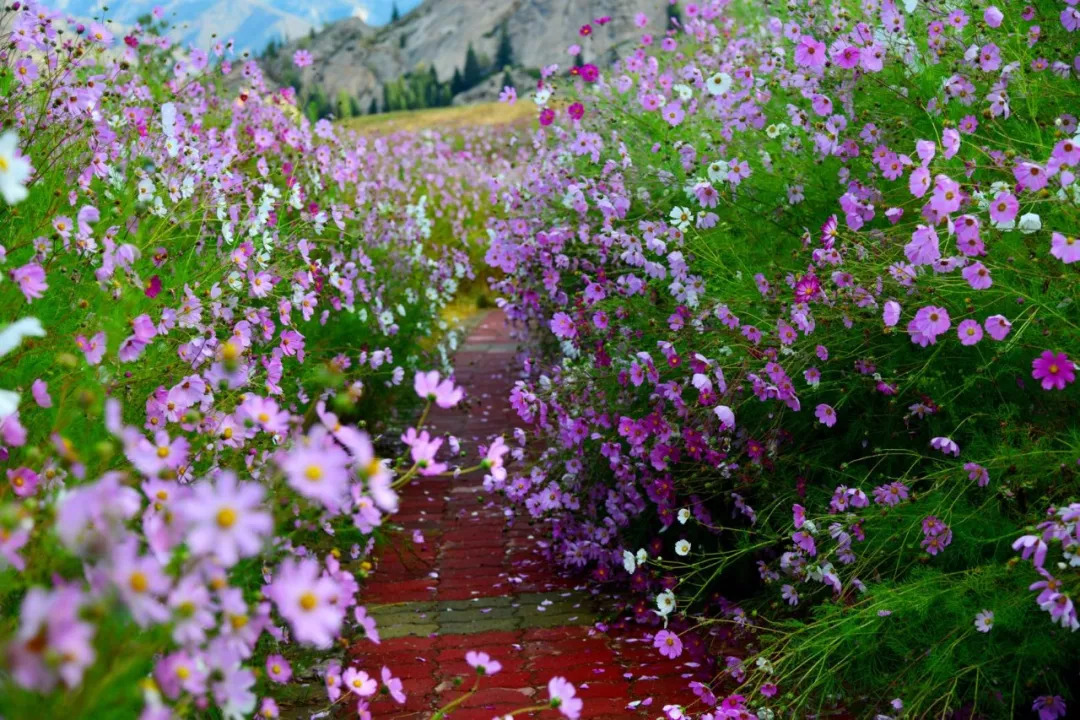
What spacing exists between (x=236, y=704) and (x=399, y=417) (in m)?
4.88

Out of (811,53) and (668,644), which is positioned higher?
(811,53)

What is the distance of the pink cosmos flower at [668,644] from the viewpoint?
10.5ft

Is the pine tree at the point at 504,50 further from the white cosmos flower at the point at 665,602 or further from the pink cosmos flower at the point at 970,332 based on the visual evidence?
the pink cosmos flower at the point at 970,332

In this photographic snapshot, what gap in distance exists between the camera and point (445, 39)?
74.5 meters

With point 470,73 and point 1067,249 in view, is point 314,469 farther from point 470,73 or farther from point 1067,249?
point 470,73

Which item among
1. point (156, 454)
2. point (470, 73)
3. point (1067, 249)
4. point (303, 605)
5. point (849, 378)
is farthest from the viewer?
point (470, 73)

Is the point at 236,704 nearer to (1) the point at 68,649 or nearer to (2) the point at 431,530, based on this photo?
(1) the point at 68,649

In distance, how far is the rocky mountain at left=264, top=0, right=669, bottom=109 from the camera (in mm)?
65688

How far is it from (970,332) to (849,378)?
53cm

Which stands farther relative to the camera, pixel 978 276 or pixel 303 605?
pixel 978 276

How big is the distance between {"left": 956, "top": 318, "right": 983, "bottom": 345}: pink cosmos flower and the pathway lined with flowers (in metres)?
1.33

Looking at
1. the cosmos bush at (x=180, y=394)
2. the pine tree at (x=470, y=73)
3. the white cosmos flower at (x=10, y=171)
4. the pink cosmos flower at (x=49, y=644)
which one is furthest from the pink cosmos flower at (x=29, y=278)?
the pine tree at (x=470, y=73)

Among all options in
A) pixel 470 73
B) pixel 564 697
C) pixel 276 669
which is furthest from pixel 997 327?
pixel 470 73

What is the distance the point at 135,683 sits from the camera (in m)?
1.55
